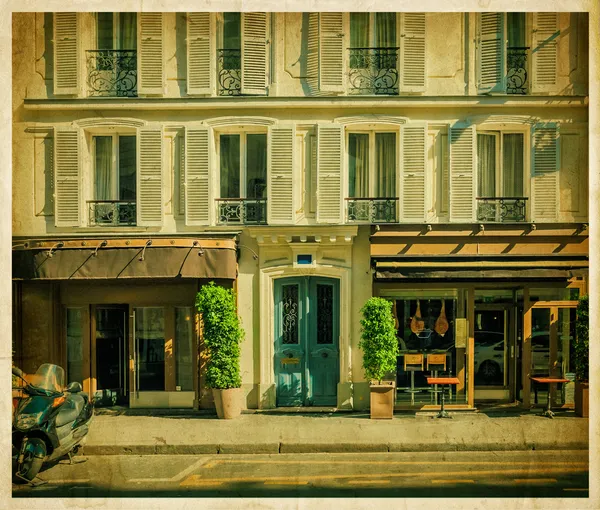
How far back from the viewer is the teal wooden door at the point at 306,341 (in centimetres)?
1089

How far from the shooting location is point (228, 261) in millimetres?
10578

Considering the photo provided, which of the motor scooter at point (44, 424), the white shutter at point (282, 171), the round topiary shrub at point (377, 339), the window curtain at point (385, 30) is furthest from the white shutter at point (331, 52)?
the motor scooter at point (44, 424)

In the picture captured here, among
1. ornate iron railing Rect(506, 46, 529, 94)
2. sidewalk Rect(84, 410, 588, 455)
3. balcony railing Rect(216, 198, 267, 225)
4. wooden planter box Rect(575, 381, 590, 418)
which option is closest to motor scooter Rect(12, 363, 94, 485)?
sidewalk Rect(84, 410, 588, 455)

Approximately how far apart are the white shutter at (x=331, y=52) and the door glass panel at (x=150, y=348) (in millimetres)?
4720

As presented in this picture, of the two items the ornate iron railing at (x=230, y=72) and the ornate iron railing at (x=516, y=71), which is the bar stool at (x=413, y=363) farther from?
the ornate iron railing at (x=230, y=72)

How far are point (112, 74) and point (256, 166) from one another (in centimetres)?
277

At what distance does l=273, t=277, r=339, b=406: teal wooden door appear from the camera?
35.7 feet

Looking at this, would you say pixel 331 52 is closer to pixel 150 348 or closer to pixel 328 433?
pixel 150 348

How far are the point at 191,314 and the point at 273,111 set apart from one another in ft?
12.1

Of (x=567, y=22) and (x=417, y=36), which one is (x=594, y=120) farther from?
(x=417, y=36)

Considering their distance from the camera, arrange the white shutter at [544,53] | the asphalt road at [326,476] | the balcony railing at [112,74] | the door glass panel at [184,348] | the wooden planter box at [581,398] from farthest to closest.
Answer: the door glass panel at [184,348]
the balcony railing at [112,74]
the wooden planter box at [581,398]
the white shutter at [544,53]
the asphalt road at [326,476]

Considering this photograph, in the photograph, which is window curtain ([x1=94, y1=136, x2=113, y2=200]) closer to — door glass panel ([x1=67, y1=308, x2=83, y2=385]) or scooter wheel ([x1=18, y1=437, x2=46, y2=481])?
door glass panel ([x1=67, y1=308, x2=83, y2=385])

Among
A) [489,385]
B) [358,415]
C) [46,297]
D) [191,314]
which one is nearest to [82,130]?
[46,297]

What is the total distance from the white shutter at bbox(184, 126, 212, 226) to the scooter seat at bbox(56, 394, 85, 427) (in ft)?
11.1
